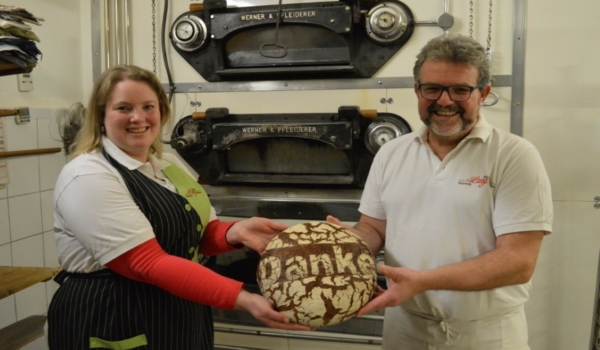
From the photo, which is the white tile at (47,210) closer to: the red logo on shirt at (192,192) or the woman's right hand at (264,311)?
the red logo on shirt at (192,192)

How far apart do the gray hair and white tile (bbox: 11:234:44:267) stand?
195cm

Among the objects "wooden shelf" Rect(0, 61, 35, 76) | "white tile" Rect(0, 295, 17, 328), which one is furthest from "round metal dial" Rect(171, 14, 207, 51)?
"white tile" Rect(0, 295, 17, 328)

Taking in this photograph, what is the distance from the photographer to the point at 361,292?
121cm

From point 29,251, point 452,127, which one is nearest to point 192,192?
point 452,127

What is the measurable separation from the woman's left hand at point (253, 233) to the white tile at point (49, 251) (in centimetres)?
131

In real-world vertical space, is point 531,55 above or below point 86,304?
above

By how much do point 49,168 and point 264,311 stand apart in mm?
1737

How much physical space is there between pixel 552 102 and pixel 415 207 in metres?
→ 1.19

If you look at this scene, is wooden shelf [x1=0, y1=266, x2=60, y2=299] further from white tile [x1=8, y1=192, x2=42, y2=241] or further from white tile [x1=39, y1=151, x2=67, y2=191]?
white tile [x1=39, y1=151, x2=67, y2=191]

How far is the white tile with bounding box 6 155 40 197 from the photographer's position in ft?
7.20

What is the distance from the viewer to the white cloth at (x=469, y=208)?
4.23 ft

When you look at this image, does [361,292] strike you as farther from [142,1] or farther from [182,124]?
[142,1]

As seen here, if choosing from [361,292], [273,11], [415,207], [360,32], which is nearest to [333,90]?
[360,32]

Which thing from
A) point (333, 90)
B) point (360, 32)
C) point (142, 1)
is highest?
point (142, 1)
